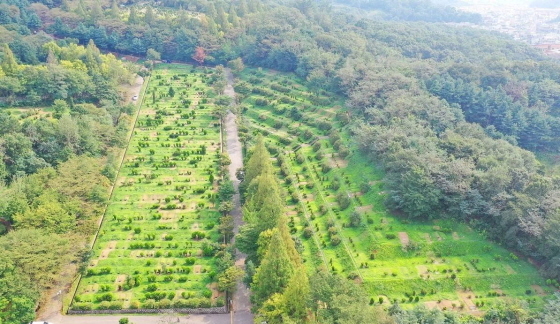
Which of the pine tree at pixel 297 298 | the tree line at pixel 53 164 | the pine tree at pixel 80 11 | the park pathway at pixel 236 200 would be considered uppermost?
the pine tree at pixel 80 11

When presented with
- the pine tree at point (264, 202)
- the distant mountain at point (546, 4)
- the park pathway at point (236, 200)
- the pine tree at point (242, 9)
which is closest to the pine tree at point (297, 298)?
the park pathway at point (236, 200)

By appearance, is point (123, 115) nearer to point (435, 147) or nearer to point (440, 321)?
point (435, 147)

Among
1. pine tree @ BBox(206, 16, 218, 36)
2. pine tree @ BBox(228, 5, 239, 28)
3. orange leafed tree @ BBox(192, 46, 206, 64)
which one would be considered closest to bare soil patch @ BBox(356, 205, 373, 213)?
orange leafed tree @ BBox(192, 46, 206, 64)

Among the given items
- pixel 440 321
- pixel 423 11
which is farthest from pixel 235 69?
pixel 423 11

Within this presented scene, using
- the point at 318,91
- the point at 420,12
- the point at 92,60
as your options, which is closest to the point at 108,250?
the point at 318,91

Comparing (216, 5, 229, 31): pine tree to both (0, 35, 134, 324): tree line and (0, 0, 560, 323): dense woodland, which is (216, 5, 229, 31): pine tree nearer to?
(0, 0, 560, 323): dense woodland

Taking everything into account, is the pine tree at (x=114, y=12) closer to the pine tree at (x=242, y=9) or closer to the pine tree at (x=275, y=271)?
the pine tree at (x=242, y=9)
